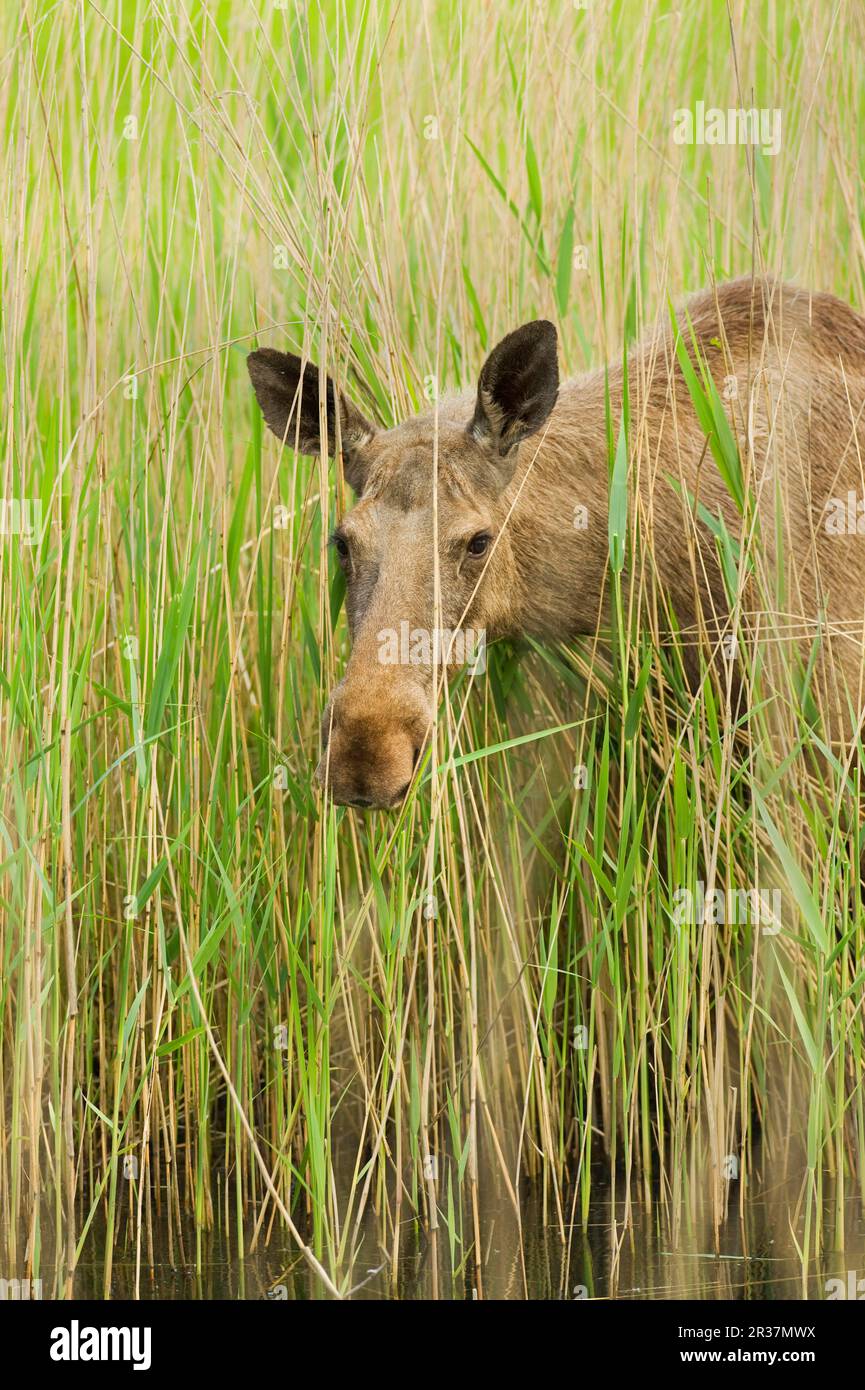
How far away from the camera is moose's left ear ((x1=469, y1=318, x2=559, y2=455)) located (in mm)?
4277

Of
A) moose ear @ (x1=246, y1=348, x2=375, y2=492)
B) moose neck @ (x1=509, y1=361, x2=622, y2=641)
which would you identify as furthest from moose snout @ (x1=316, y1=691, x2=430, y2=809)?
moose neck @ (x1=509, y1=361, x2=622, y2=641)

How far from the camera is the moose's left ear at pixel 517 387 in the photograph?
168 inches

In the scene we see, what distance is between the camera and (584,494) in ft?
16.4

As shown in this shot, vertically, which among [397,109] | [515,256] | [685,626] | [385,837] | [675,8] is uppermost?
[675,8]

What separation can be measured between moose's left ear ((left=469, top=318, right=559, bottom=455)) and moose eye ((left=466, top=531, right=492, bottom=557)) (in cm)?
33

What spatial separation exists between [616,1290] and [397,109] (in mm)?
4473

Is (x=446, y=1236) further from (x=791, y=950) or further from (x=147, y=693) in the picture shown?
(x=147, y=693)

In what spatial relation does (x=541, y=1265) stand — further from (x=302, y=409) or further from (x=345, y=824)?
(x=302, y=409)

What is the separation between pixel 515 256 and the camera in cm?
568

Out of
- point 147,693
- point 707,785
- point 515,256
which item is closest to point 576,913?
point 707,785

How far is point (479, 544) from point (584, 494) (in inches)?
30.2

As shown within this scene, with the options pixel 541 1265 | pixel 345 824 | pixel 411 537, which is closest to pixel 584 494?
pixel 411 537

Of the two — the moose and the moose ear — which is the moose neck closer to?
the moose

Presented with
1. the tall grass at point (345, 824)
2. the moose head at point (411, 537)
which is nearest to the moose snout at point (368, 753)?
the moose head at point (411, 537)
